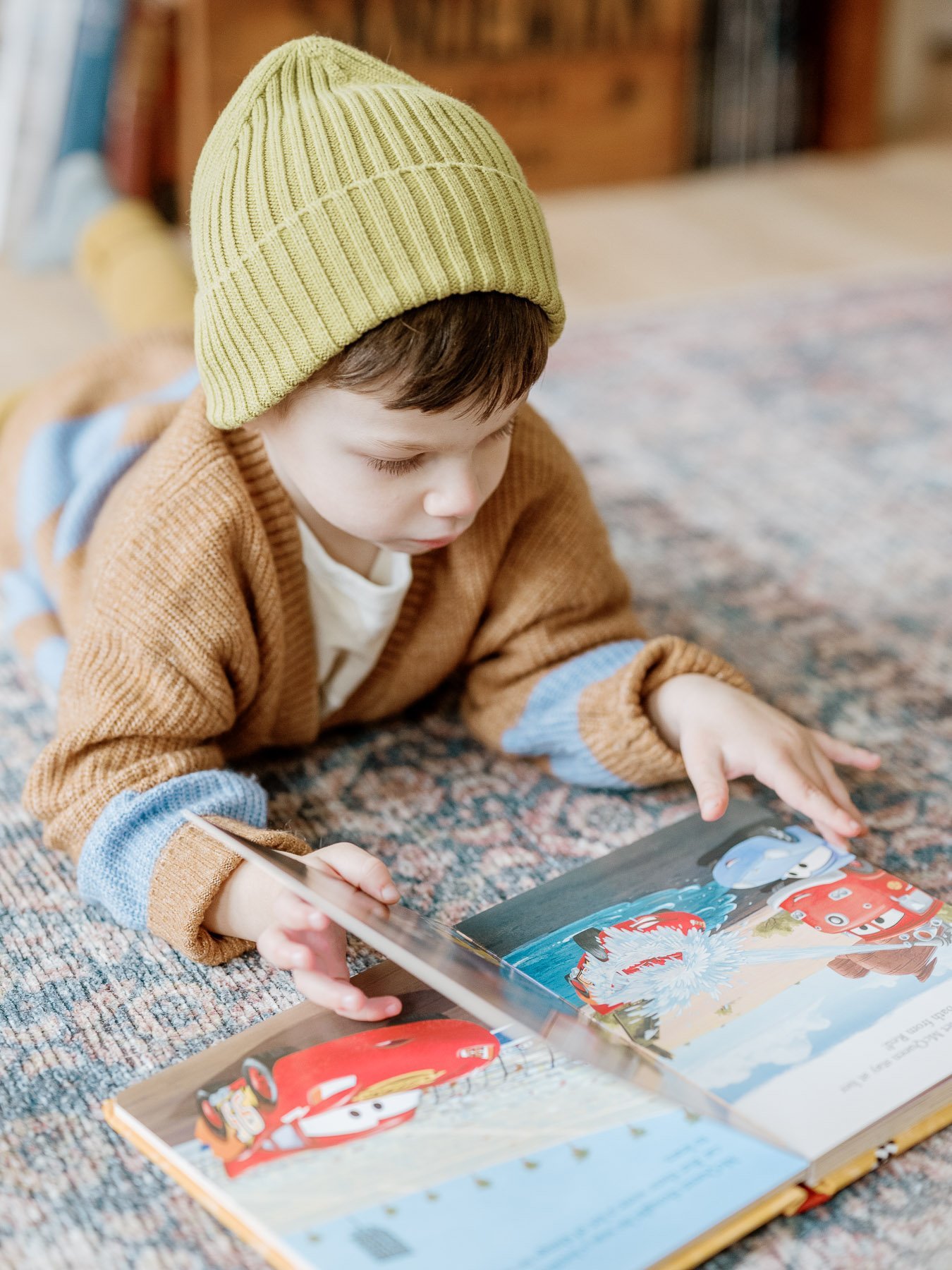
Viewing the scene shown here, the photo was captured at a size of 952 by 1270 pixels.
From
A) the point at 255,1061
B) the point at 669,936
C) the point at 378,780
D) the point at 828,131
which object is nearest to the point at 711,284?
the point at 828,131

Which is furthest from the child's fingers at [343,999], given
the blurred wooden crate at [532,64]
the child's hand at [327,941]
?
the blurred wooden crate at [532,64]

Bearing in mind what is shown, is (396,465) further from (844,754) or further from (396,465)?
(844,754)

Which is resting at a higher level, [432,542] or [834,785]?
[432,542]

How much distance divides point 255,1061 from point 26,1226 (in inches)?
4.6

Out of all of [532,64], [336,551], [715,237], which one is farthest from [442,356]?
[532,64]

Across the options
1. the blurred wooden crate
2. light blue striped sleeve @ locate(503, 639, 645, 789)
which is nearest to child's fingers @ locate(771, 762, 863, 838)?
light blue striped sleeve @ locate(503, 639, 645, 789)

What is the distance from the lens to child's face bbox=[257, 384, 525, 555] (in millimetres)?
705

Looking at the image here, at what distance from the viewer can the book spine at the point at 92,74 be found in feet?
6.41

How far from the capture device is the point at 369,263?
0.67 meters

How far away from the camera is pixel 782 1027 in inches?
25.3

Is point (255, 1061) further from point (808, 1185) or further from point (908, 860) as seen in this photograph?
point (908, 860)

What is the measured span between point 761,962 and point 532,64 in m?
1.92

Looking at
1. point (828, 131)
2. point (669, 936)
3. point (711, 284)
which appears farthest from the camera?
point (828, 131)

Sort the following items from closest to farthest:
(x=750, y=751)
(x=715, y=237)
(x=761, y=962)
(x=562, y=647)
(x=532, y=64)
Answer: (x=761, y=962) < (x=750, y=751) < (x=562, y=647) < (x=715, y=237) < (x=532, y=64)
